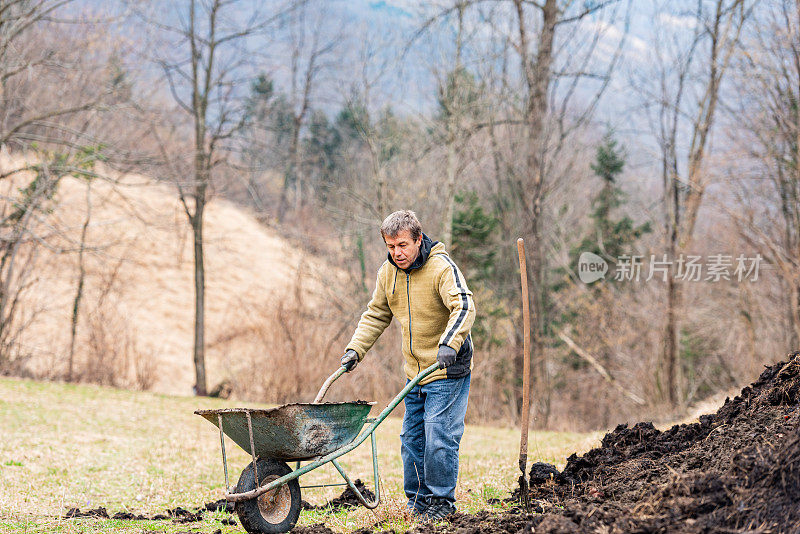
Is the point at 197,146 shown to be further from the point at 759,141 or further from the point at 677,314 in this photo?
the point at 759,141

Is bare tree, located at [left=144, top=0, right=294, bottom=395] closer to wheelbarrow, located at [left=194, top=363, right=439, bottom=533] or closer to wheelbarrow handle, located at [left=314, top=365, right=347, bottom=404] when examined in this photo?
wheelbarrow handle, located at [left=314, top=365, right=347, bottom=404]

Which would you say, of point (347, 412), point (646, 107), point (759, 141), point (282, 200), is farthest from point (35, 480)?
point (282, 200)

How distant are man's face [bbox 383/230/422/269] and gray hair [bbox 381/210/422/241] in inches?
0.8

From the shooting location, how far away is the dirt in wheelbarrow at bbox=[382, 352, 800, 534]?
288 cm

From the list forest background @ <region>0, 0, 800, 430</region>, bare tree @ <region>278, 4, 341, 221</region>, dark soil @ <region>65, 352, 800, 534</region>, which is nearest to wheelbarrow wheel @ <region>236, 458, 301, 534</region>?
dark soil @ <region>65, 352, 800, 534</region>

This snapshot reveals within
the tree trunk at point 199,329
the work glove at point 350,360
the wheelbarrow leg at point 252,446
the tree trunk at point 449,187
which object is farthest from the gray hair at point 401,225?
the tree trunk at point 199,329

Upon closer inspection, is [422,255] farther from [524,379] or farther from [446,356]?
[524,379]

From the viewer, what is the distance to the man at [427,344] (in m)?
3.99

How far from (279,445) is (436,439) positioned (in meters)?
0.91

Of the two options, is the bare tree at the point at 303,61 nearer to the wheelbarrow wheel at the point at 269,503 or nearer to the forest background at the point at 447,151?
the forest background at the point at 447,151

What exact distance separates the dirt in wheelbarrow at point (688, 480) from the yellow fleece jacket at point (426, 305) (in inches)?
35.5

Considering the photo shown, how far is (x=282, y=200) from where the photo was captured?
100 ft

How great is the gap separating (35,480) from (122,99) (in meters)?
10.3

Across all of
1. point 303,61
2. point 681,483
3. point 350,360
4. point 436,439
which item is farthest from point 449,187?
point 303,61
